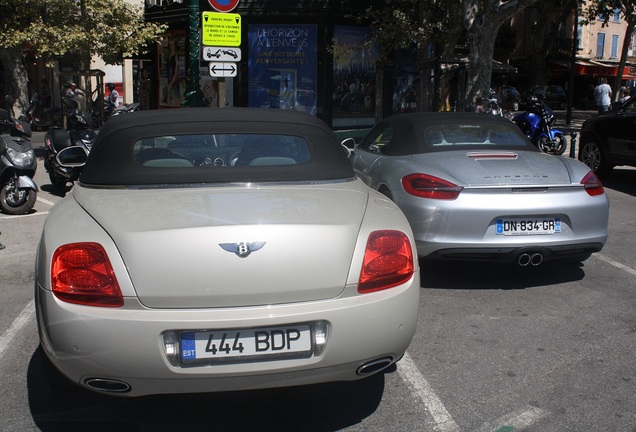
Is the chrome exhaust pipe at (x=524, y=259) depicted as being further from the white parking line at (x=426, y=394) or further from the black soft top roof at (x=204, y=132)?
the black soft top roof at (x=204, y=132)

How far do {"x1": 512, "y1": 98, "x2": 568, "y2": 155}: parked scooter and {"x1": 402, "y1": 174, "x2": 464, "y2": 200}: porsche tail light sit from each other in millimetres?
9552

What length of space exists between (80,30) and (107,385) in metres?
14.8

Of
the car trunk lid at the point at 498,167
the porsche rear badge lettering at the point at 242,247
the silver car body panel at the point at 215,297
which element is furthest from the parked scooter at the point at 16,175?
the porsche rear badge lettering at the point at 242,247

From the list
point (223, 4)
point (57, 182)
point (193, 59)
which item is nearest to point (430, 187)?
point (223, 4)

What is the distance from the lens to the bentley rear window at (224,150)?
3910mm

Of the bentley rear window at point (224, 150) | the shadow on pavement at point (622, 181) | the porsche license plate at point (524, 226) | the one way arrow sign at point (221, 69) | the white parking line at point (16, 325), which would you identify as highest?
the one way arrow sign at point (221, 69)

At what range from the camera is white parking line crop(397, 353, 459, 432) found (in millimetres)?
3328

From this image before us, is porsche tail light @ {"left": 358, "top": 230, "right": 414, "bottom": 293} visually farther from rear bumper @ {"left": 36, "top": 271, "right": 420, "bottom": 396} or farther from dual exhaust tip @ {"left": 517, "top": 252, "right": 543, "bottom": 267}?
dual exhaust tip @ {"left": 517, "top": 252, "right": 543, "bottom": 267}

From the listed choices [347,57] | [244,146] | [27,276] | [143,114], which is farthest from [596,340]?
[347,57]

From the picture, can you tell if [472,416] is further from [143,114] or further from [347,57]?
[347,57]

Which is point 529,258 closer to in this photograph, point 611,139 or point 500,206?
point 500,206

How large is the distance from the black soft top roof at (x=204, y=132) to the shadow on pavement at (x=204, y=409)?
3.37ft

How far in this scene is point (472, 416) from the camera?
11.2 feet

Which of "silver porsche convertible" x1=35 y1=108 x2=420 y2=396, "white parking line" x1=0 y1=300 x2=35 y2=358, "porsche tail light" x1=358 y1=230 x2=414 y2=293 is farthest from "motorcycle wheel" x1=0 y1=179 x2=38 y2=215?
"porsche tail light" x1=358 y1=230 x2=414 y2=293
